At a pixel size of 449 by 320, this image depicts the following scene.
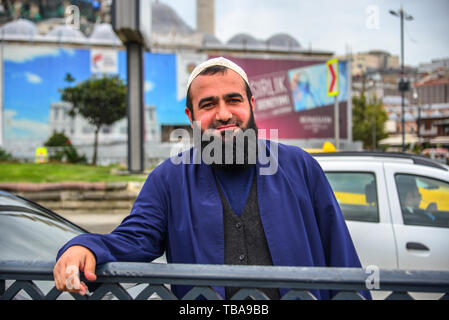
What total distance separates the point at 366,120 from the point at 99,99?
3538 cm

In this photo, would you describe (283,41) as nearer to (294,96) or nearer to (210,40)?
(210,40)

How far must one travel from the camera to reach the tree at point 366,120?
47875mm

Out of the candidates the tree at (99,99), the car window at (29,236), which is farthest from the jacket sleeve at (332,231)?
the tree at (99,99)

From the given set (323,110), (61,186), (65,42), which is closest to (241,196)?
(61,186)

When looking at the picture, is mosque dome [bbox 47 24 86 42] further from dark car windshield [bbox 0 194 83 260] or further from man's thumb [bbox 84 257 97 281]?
man's thumb [bbox 84 257 97 281]

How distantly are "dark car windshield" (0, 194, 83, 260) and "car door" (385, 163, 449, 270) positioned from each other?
281 cm

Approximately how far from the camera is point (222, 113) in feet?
5.22

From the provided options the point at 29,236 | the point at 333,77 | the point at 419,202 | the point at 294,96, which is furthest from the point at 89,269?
the point at 294,96

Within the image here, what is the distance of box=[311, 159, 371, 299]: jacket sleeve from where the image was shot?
1.50 m

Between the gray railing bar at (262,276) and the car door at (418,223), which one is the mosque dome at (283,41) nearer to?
the car door at (418,223)

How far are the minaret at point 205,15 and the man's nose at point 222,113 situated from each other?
256ft

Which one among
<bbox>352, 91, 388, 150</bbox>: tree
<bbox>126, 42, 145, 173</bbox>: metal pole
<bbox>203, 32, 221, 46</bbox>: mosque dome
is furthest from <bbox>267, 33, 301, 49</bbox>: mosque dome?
<bbox>126, 42, 145, 173</bbox>: metal pole

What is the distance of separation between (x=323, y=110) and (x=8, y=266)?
131ft
